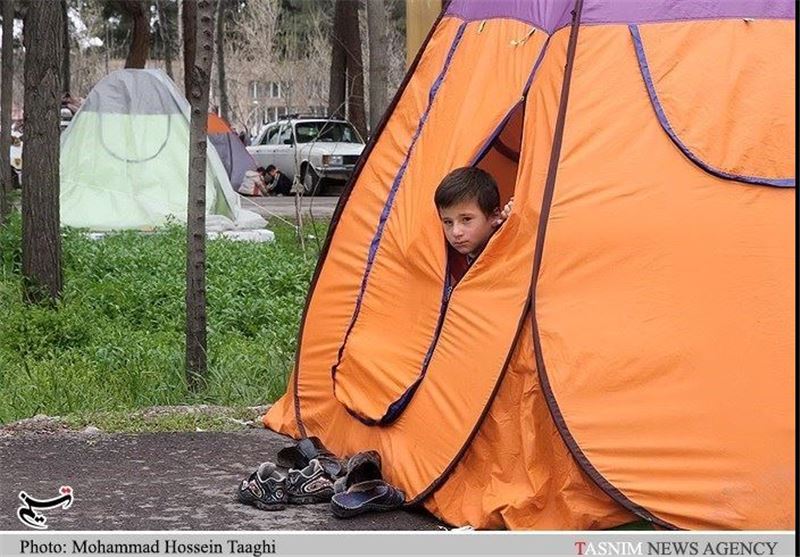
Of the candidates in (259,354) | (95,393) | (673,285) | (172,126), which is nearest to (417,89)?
(673,285)

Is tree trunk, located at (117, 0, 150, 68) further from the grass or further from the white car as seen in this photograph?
the grass

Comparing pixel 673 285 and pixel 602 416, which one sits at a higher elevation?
pixel 673 285

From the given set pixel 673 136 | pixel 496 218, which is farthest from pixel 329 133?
pixel 673 136

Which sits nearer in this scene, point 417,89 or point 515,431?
point 515,431

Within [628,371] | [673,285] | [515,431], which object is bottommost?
[515,431]

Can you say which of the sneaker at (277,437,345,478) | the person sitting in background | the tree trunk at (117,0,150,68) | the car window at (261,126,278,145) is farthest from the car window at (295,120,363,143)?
the sneaker at (277,437,345,478)

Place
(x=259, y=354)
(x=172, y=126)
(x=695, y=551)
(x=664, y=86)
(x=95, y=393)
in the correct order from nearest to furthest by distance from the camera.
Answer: (x=695, y=551) < (x=664, y=86) < (x=95, y=393) < (x=259, y=354) < (x=172, y=126)

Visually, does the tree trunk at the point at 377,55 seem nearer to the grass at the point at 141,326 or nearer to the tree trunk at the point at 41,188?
the grass at the point at 141,326

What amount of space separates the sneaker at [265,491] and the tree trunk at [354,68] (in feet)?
54.8

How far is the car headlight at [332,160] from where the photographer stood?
22422mm

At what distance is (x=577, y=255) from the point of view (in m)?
4.29

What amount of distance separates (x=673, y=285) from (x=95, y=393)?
386 centimetres

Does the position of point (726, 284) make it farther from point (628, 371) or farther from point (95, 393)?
point (95, 393)

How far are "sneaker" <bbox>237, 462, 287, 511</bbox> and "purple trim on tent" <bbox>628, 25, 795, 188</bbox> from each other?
185 cm
